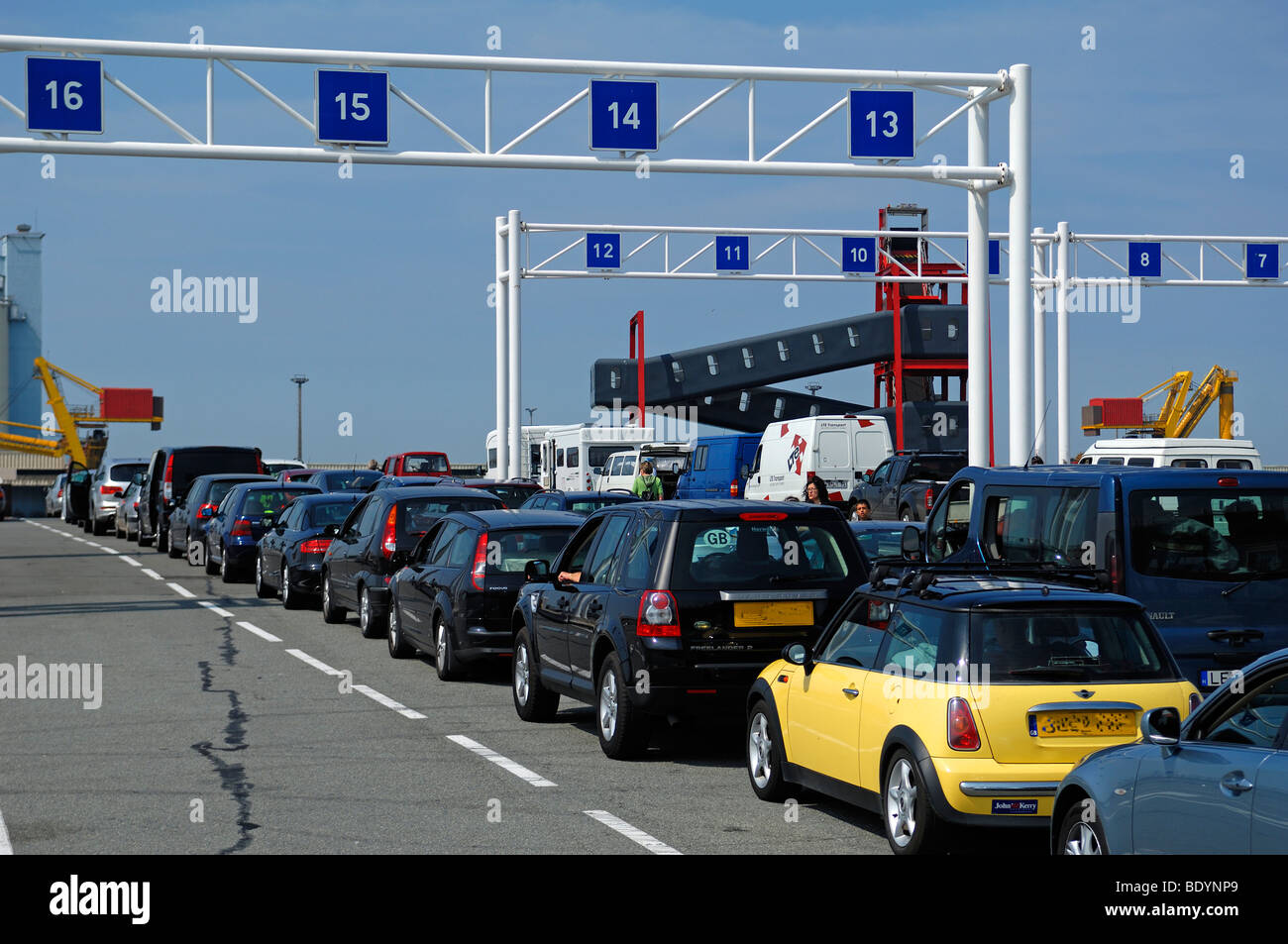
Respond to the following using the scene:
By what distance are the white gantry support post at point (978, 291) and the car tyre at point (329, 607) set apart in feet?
28.3

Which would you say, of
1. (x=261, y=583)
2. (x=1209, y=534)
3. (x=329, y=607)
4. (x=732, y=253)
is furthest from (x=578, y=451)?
(x=1209, y=534)

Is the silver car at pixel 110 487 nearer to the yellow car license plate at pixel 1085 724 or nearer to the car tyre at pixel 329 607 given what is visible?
the car tyre at pixel 329 607

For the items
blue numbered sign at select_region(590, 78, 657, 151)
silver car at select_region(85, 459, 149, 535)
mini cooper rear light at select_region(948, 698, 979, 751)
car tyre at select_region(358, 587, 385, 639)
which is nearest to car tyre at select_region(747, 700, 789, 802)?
mini cooper rear light at select_region(948, 698, 979, 751)

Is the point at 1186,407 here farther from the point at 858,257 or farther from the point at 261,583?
the point at 261,583

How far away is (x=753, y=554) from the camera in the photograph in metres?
10.6

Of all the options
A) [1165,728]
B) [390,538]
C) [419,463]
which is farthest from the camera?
[419,463]

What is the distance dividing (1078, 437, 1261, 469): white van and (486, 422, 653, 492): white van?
23.4 metres

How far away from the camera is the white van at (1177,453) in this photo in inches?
949

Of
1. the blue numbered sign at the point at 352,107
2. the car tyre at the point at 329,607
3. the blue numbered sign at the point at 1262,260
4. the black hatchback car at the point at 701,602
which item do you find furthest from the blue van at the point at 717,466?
the black hatchback car at the point at 701,602

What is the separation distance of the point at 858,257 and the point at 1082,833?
34.8m

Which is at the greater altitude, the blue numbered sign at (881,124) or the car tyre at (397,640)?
the blue numbered sign at (881,124)

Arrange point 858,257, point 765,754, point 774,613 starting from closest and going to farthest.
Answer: point 765,754 → point 774,613 → point 858,257

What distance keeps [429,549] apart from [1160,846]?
11.1 m
